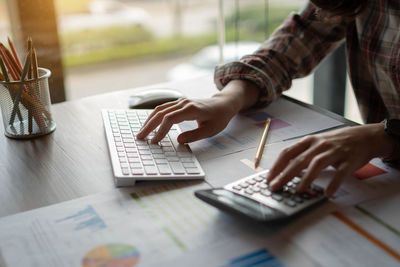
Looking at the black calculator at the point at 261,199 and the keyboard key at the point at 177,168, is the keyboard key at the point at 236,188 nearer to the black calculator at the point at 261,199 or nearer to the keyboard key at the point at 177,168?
the black calculator at the point at 261,199

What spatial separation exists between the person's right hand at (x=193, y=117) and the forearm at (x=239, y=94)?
0.02m

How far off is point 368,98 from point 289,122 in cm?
33

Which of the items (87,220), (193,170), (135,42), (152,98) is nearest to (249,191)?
(193,170)

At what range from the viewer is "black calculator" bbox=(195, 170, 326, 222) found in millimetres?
614

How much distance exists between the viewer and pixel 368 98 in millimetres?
1191

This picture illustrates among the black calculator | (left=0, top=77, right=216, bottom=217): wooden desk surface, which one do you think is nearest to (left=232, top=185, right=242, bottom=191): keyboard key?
the black calculator

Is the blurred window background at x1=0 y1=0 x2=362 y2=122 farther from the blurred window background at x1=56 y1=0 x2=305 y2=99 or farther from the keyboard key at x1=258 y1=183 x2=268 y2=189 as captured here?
the keyboard key at x1=258 y1=183 x2=268 y2=189

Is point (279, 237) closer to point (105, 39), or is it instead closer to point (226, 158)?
point (226, 158)

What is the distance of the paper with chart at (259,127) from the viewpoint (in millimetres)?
879

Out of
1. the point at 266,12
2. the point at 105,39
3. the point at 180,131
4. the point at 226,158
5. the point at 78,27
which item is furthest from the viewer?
the point at 105,39

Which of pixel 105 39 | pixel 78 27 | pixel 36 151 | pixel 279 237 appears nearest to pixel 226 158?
pixel 279 237

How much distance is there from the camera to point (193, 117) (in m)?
0.92

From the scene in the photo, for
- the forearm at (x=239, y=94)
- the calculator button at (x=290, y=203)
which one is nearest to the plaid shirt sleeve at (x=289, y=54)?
the forearm at (x=239, y=94)

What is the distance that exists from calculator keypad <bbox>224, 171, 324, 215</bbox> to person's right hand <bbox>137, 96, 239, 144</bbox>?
8.8 inches
